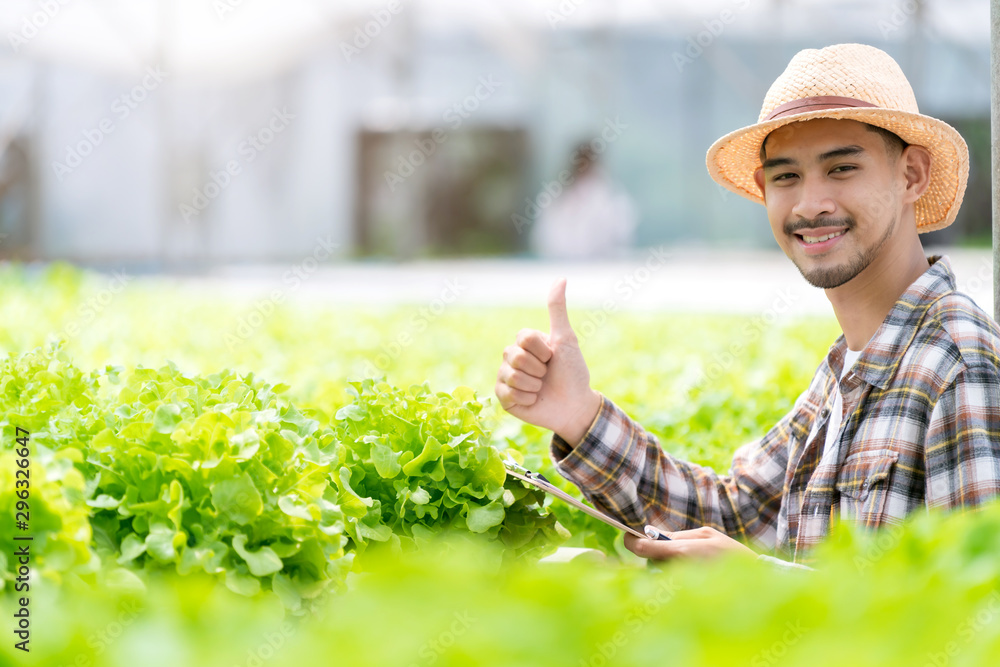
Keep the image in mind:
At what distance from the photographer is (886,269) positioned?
80.7 inches

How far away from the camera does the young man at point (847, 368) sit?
1.84m

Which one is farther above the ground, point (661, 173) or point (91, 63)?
point (91, 63)

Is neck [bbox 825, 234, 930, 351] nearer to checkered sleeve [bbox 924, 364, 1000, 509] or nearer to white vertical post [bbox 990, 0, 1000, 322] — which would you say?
checkered sleeve [bbox 924, 364, 1000, 509]

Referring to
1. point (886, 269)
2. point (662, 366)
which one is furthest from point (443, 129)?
point (886, 269)

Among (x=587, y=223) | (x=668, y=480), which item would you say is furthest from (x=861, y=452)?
(x=587, y=223)

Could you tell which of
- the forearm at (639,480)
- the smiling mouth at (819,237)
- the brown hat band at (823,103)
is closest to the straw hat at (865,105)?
the brown hat band at (823,103)

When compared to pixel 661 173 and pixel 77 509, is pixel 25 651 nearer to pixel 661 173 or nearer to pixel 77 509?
pixel 77 509

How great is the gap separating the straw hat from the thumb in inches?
21.8

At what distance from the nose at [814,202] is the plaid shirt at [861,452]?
240mm

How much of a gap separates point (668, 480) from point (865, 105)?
930 millimetres

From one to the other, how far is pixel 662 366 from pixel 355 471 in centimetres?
292

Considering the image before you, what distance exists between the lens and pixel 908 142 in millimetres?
2113

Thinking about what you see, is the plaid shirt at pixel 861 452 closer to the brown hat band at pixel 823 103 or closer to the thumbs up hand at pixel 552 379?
the thumbs up hand at pixel 552 379

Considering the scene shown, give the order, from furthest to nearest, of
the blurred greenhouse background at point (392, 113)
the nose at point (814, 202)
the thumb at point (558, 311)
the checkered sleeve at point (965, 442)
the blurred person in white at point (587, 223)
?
the blurred greenhouse background at point (392, 113)
the blurred person in white at point (587, 223)
the thumb at point (558, 311)
the nose at point (814, 202)
the checkered sleeve at point (965, 442)
